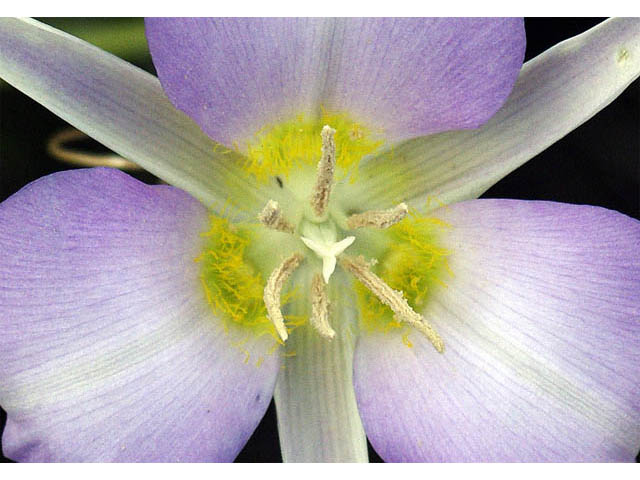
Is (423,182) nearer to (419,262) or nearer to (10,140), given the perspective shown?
(419,262)

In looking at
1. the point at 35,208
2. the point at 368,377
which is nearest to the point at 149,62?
the point at 35,208

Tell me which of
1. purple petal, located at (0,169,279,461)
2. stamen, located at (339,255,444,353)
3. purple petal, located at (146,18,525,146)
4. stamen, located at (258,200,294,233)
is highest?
purple petal, located at (146,18,525,146)

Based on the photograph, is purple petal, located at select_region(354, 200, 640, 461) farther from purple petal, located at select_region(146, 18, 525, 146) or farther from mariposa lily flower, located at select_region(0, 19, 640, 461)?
purple petal, located at select_region(146, 18, 525, 146)

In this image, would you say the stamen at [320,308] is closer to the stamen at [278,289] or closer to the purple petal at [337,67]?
the stamen at [278,289]

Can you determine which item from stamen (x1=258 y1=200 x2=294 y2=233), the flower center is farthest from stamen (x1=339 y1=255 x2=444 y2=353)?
stamen (x1=258 y1=200 x2=294 y2=233)

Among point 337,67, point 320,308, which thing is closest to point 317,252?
point 320,308

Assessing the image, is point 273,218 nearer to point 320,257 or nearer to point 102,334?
point 320,257

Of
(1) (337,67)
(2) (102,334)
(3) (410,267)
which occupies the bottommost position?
(2) (102,334)
